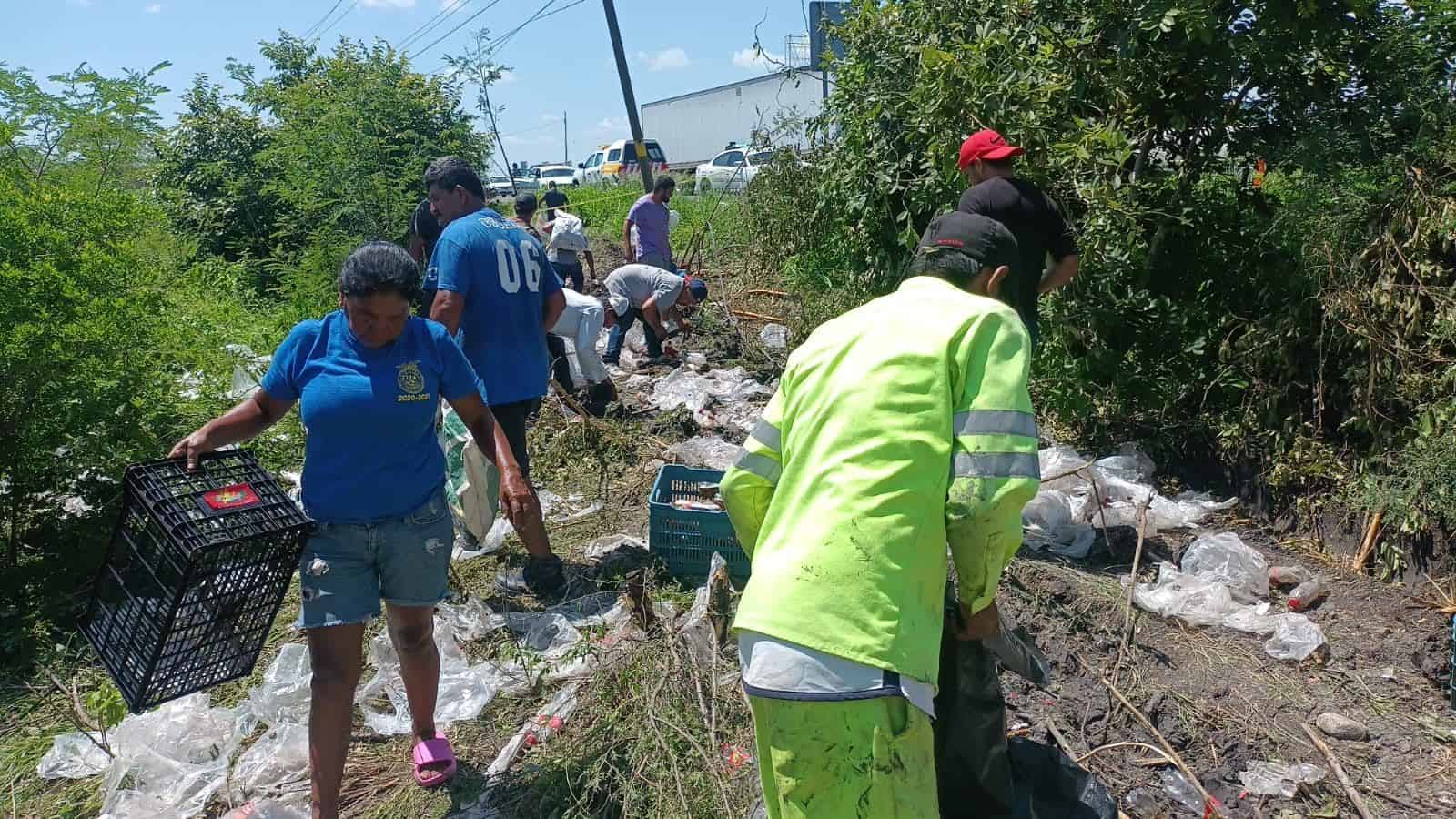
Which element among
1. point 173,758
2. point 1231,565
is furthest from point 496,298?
point 1231,565

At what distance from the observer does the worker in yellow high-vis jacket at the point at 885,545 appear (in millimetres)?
1824

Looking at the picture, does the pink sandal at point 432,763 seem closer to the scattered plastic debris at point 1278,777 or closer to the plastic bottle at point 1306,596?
the scattered plastic debris at point 1278,777

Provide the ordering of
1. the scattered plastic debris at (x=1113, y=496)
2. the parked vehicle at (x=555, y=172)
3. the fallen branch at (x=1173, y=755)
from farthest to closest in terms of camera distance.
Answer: the parked vehicle at (x=555, y=172) < the scattered plastic debris at (x=1113, y=496) < the fallen branch at (x=1173, y=755)

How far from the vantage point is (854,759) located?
A: 184 centimetres

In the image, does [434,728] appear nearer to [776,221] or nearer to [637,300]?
[637,300]

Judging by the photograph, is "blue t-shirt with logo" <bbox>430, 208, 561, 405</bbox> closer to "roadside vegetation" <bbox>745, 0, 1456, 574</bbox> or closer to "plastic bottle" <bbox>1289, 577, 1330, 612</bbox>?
"roadside vegetation" <bbox>745, 0, 1456, 574</bbox>

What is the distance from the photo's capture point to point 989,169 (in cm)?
445

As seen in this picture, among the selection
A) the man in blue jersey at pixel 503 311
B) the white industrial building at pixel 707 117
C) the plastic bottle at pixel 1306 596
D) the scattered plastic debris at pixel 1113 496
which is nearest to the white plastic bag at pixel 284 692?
the man in blue jersey at pixel 503 311

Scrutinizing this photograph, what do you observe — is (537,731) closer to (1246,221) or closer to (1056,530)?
(1056,530)

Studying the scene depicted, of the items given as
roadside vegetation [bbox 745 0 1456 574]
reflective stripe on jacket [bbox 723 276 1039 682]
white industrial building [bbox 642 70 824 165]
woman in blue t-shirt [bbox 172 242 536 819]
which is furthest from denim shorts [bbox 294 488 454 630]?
white industrial building [bbox 642 70 824 165]

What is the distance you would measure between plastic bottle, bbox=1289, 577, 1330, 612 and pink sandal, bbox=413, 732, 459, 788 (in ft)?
11.1

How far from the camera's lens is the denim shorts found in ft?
9.45

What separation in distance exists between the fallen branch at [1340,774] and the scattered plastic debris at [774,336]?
5.39 metres

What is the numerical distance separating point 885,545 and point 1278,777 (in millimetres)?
2111
